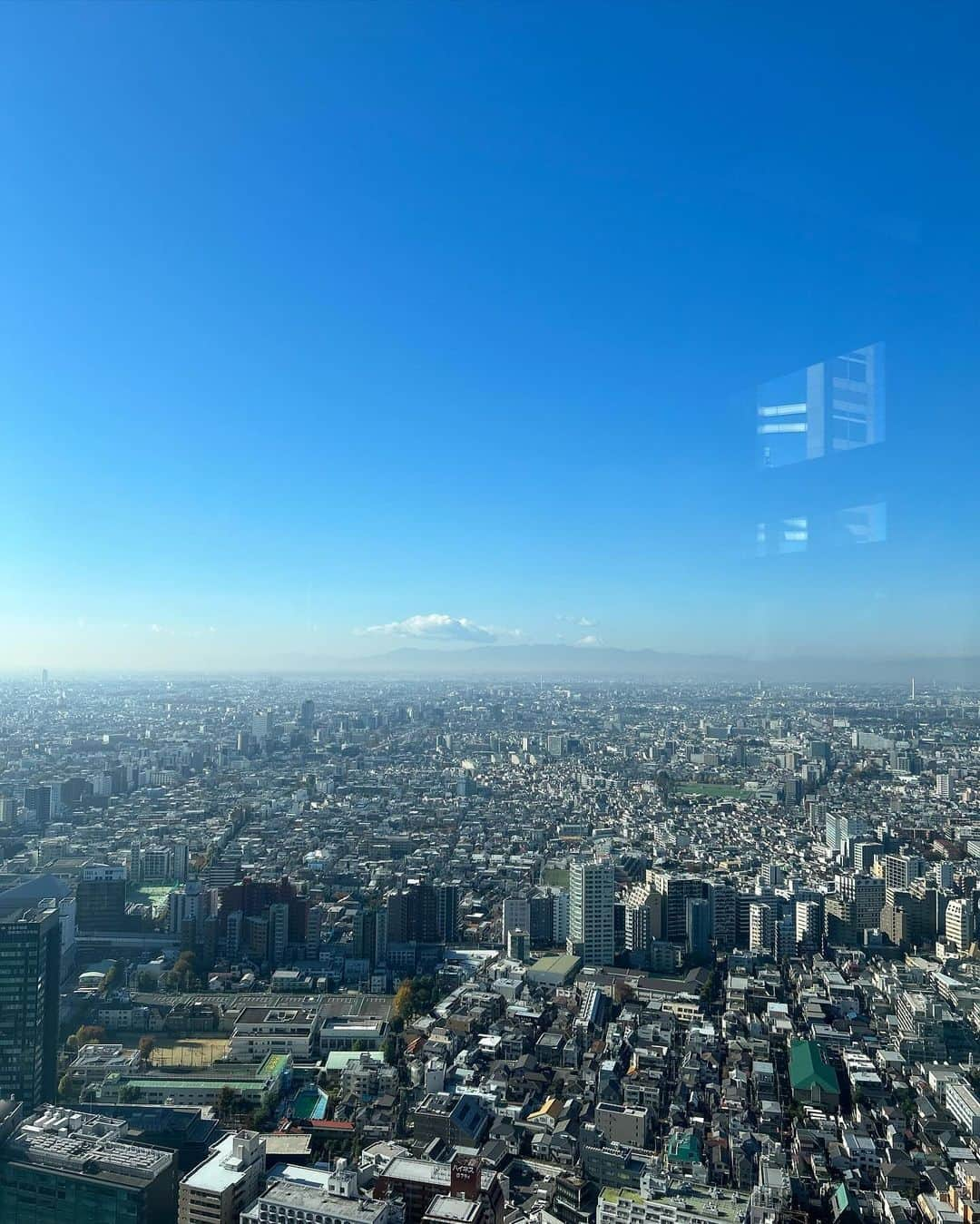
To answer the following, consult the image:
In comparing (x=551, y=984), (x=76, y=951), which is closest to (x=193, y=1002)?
(x=76, y=951)

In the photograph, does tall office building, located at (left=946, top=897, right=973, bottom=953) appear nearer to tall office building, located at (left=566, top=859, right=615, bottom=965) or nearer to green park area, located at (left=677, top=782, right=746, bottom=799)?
tall office building, located at (left=566, top=859, right=615, bottom=965)

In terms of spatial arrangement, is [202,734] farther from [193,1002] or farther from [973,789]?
[973,789]

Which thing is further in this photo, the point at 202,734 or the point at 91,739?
the point at 202,734

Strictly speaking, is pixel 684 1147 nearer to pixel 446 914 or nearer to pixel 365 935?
pixel 365 935

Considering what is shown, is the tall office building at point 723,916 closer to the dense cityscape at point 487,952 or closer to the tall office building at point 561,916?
the dense cityscape at point 487,952

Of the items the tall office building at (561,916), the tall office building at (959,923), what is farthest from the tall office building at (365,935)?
the tall office building at (959,923)

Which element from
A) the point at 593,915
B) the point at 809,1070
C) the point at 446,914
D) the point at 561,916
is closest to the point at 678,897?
the point at 593,915
